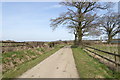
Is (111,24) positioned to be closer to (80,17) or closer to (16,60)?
(80,17)

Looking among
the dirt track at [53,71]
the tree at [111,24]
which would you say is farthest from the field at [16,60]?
the tree at [111,24]

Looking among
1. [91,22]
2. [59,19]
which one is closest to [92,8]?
[91,22]

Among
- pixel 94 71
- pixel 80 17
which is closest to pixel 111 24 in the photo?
pixel 80 17

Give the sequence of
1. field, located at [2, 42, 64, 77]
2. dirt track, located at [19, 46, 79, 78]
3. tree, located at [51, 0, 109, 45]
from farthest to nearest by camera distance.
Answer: tree, located at [51, 0, 109, 45], field, located at [2, 42, 64, 77], dirt track, located at [19, 46, 79, 78]

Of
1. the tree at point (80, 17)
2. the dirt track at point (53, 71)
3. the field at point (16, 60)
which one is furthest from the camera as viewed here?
the tree at point (80, 17)

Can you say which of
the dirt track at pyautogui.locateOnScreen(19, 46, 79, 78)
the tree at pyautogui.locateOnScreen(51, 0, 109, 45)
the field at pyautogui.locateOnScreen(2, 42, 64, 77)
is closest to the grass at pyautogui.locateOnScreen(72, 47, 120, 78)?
the dirt track at pyautogui.locateOnScreen(19, 46, 79, 78)

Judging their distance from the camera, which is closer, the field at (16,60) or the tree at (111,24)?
the field at (16,60)

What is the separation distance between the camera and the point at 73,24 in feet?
100

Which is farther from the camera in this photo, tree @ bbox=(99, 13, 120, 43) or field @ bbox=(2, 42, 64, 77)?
tree @ bbox=(99, 13, 120, 43)

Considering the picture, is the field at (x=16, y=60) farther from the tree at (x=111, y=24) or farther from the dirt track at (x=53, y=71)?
the tree at (x=111, y=24)

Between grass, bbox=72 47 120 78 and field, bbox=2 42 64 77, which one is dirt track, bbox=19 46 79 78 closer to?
grass, bbox=72 47 120 78

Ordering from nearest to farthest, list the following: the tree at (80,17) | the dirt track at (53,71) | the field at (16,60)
Answer: the dirt track at (53,71), the field at (16,60), the tree at (80,17)

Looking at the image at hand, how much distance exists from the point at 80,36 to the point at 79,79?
2538 centimetres

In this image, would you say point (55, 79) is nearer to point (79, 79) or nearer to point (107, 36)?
point (79, 79)
